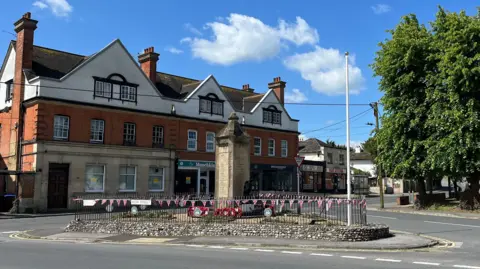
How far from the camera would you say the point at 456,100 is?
26672 millimetres

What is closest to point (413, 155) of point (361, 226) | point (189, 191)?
point (361, 226)

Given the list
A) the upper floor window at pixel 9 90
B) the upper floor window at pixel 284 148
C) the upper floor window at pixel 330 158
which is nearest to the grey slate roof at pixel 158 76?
the upper floor window at pixel 9 90

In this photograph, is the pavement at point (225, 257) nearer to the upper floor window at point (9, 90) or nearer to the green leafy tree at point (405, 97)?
the green leafy tree at point (405, 97)

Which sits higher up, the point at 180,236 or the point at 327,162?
the point at 327,162

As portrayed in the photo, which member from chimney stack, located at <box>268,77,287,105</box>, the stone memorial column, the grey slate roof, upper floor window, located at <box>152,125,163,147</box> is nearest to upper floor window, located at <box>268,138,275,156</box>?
the grey slate roof

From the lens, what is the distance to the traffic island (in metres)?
14.9

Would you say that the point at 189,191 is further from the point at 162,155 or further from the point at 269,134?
the point at 269,134

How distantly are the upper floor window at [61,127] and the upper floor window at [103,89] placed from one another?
10.7 ft

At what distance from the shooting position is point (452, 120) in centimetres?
2688

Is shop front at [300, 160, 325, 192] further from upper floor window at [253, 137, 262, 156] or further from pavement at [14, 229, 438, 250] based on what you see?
pavement at [14, 229, 438, 250]

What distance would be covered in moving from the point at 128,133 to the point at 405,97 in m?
21.7

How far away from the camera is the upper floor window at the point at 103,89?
112 feet

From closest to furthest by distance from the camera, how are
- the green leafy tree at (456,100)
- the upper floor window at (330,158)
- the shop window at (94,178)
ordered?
1. the green leafy tree at (456,100)
2. the shop window at (94,178)
3. the upper floor window at (330,158)

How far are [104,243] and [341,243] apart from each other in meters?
8.33
